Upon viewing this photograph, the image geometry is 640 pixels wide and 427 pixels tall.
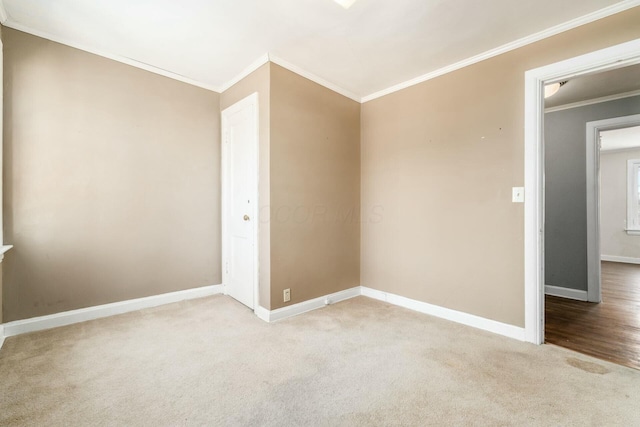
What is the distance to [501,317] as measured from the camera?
2471mm

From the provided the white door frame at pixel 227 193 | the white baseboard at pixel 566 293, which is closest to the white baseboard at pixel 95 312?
the white door frame at pixel 227 193

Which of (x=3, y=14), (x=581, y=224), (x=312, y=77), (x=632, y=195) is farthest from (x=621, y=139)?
(x=3, y=14)

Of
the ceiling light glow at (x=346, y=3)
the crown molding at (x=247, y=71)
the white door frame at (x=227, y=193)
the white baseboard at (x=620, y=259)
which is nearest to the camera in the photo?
the ceiling light glow at (x=346, y=3)

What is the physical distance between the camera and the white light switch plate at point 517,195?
2373mm

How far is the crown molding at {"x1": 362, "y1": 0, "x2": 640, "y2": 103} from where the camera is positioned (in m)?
1.97

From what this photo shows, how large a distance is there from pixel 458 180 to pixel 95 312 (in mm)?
3703

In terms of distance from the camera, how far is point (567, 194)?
369 centimetres

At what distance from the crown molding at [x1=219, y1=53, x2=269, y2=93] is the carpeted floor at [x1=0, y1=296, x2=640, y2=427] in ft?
8.25

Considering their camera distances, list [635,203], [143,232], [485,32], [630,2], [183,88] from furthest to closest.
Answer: [635,203] → [183,88] → [143,232] → [485,32] → [630,2]

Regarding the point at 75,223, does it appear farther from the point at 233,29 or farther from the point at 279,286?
the point at 233,29

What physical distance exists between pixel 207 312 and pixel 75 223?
1.46 metres

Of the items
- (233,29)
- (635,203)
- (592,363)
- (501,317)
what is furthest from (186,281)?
(635,203)

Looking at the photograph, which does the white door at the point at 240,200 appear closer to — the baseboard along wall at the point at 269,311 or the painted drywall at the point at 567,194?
the baseboard along wall at the point at 269,311

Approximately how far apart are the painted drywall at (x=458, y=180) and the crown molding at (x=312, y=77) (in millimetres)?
257
